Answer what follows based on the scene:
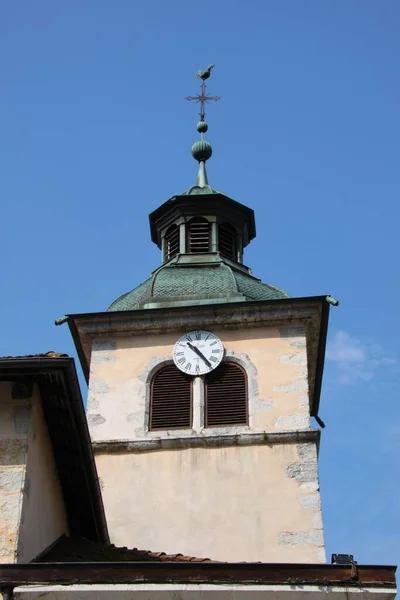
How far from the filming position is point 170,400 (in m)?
16.4

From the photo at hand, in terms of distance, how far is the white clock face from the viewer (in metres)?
16.6

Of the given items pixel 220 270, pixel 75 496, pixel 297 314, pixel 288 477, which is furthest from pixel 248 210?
pixel 75 496

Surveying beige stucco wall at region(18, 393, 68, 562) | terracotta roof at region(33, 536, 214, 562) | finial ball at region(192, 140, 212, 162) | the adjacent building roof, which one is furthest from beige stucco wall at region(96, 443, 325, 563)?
finial ball at region(192, 140, 212, 162)

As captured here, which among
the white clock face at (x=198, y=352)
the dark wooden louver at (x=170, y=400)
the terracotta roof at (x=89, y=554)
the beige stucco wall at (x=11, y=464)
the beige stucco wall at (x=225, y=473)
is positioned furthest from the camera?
the white clock face at (x=198, y=352)

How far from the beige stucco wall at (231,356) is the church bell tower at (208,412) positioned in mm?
16

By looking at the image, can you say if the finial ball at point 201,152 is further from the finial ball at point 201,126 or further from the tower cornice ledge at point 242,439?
the tower cornice ledge at point 242,439

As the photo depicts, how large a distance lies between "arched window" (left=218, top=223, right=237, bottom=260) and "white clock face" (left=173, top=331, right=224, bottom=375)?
3.01 metres

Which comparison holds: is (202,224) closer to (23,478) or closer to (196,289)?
(196,289)

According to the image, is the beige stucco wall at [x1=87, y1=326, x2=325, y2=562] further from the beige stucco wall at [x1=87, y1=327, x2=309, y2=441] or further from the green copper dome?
the green copper dome

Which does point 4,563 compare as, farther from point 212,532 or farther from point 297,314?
point 297,314

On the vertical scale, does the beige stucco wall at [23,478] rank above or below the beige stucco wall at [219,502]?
below

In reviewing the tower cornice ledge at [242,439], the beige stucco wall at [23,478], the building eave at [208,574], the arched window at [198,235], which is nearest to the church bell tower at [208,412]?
the tower cornice ledge at [242,439]

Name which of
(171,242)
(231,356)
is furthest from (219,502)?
(171,242)

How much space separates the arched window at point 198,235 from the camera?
19453 millimetres
